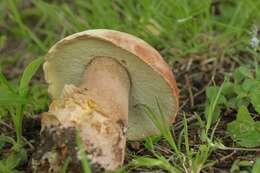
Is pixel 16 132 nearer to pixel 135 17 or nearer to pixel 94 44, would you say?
pixel 94 44

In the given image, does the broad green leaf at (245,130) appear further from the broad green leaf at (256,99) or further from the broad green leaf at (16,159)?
the broad green leaf at (16,159)

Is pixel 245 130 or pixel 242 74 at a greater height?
pixel 242 74

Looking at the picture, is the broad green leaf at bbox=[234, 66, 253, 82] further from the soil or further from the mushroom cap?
the mushroom cap

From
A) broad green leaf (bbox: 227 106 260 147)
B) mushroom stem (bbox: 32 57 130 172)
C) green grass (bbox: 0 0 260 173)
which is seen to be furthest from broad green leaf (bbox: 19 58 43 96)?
broad green leaf (bbox: 227 106 260 147)

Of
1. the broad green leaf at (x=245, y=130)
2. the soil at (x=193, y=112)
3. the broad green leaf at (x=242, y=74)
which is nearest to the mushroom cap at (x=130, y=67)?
the soil at (x=193, y=112)

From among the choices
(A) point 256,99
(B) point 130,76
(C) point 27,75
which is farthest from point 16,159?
(A) point 256,99

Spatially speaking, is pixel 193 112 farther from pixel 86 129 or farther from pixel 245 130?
pixel 86 129

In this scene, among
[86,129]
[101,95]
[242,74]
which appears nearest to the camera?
[86,129]
